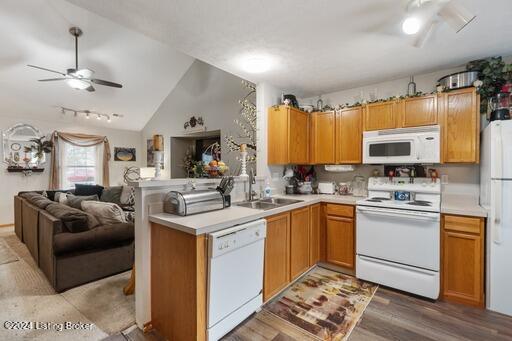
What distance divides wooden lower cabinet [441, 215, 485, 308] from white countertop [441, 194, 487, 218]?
0.17ft

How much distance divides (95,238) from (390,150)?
11.4 feet

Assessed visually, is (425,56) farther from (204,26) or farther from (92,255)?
(92,255)

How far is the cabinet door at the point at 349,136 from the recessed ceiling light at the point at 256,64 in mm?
1220

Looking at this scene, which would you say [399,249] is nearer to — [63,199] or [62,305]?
[62,305]

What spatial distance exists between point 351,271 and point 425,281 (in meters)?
0.76

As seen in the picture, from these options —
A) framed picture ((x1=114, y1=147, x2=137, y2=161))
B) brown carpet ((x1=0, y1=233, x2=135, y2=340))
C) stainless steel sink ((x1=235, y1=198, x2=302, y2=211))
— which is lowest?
brown carpet ((x1=0, y1=233, x2=135, y2=340))

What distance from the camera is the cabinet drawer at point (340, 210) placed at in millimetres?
2812

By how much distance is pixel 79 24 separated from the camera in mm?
3826

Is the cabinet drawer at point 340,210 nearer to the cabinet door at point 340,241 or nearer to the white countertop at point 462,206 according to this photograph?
the cabinet door at point 340,241

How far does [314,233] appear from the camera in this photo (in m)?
2.94

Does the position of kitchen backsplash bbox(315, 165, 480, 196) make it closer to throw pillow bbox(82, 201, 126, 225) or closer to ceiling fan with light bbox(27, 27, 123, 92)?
throw pillow bbox(82, 201, 126, 225)

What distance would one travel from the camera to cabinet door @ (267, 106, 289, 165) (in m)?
3.10

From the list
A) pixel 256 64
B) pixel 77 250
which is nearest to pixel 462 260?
pixel 256 64

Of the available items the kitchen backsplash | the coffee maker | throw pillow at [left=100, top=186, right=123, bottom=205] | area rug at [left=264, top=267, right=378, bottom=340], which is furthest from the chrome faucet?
throw pillow at [left=100, top=186, right=123, bottom=205]
